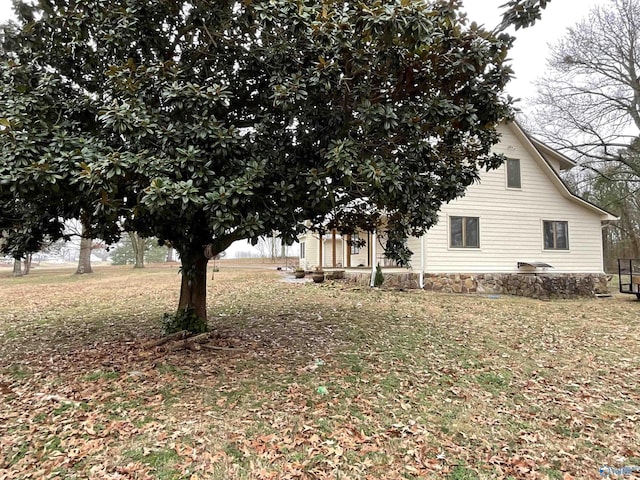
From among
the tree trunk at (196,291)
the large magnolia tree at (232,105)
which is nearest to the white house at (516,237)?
the tree trunk at (196,291)

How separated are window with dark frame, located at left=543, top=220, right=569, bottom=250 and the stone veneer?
1244 millimetres

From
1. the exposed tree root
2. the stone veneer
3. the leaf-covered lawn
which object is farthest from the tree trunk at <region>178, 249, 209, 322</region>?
the stone veneer

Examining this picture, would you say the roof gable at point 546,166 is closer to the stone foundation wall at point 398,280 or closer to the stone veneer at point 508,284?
the stone veneer at point 508,284

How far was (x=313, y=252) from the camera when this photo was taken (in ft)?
75.8

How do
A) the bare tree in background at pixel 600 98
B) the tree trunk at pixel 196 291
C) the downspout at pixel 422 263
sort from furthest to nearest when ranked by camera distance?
the bare tree in background at pixel 600 98 < the downspout at pixel 422 263 < the tree trunk at pixel 196 291

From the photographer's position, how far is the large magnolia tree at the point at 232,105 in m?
3.57

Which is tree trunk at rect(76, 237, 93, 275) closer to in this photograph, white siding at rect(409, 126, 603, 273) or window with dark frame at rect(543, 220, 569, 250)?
white siding at rect(409, 126, 603, 273)

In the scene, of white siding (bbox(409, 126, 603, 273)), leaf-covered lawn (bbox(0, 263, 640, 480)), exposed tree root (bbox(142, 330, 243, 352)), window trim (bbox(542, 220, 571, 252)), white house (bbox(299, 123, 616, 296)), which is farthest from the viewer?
window trim (bbox(542, 220, 571, 252))

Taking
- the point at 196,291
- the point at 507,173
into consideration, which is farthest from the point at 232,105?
the point at 507,173

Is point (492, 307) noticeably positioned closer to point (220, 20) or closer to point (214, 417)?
point (214, 417)

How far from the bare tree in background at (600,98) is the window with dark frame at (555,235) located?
17.8 feet

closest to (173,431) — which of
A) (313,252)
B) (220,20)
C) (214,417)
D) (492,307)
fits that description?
(214,417)

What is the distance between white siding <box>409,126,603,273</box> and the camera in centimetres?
1259

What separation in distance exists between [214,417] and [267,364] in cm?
142
